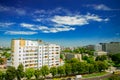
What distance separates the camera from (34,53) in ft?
14.2

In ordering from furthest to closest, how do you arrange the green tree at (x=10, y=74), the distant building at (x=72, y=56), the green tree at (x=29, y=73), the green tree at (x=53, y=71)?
the distant building at (x=72, y=56), the green tree at (x=53, y=71), the green tree at (x=29, y=73), the green tree at (x=10, y=74)

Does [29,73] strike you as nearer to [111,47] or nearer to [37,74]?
[37,74]

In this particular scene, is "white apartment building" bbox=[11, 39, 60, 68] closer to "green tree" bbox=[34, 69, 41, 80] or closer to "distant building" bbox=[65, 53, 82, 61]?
"green tree" bbox=[34, 69, 41, 80]

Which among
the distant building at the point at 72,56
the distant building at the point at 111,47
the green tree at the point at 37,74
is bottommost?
the green tree at the point at 37,74

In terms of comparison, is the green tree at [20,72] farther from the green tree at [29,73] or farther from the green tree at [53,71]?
the green tree at [53,71]

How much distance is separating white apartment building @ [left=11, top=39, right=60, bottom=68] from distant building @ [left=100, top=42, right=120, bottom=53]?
0.90 meters

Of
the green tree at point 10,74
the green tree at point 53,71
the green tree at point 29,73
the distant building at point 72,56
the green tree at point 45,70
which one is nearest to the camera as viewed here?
the green tree at point 10,74

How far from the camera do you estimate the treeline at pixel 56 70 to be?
3.82 metres

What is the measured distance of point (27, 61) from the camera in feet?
13.8

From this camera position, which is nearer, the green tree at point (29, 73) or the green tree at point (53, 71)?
the green tree at point (29, 73)

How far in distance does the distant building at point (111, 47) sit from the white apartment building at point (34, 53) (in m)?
0.90

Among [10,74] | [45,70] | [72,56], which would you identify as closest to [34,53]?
[45,70]

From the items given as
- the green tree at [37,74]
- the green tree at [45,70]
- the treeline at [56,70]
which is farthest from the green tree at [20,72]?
the green tree at [45,70]

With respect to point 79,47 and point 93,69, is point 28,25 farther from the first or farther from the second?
point 93,69
